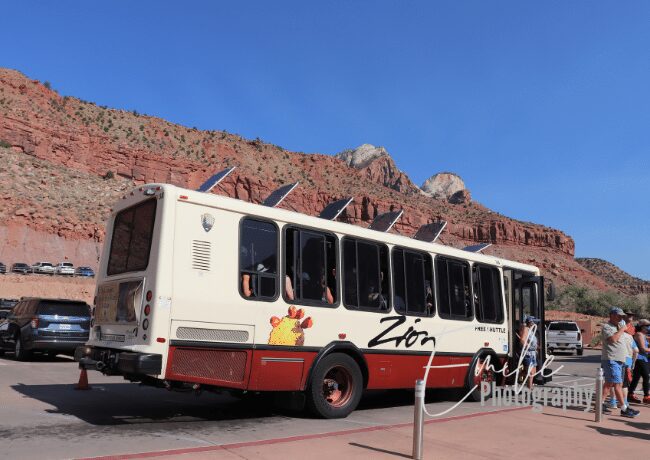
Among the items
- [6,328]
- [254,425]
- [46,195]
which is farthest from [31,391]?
[46,195]

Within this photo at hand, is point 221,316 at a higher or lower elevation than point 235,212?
lower

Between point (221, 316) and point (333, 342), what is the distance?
78.7 inches

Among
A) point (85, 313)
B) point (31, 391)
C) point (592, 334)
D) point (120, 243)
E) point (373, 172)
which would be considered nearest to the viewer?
point (120, 243)

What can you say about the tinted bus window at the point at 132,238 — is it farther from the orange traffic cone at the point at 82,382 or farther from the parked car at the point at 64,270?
the parked car at the point at 64,270

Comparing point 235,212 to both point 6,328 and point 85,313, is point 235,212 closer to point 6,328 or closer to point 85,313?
point 85,313

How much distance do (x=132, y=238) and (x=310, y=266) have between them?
2.59 meters

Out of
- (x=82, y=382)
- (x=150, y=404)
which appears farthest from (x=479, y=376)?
(x=82, y=382)

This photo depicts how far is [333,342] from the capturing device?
29.0 feet

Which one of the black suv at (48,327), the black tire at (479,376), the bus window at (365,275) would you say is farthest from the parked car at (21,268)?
the bus window at (365,275)

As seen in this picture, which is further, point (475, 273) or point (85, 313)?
point (85, 313)

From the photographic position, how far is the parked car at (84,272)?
191 ft

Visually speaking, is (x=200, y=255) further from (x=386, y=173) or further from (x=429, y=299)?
(x=386, y=173)

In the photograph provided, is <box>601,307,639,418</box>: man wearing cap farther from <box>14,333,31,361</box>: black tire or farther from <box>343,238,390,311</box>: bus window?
<box>14,333,31,361</box>: black tire

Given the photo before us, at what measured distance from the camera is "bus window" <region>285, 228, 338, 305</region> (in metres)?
8.54
